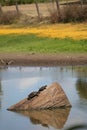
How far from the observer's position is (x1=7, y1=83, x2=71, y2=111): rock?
1423 centimetres

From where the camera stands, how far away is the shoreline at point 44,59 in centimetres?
2308

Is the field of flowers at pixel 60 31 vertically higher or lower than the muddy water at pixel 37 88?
lower

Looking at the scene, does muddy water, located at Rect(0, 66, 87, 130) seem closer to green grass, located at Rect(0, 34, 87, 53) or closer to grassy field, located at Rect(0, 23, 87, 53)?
green grass, located at Rect(0, 34, 87, 53)

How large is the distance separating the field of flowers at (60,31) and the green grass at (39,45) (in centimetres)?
118

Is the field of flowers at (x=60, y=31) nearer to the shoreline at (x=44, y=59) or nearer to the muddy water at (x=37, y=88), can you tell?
the shoreline at (x=44, y=59)

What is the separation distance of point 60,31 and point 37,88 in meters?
16.1

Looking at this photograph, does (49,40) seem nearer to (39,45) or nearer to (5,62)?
(39,45)

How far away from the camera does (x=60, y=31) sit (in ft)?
108

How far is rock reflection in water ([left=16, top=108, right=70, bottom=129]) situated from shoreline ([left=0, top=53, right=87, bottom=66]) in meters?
8.68

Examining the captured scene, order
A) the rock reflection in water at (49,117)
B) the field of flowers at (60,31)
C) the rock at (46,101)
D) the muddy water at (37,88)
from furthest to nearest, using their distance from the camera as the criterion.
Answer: the field of flowers at (60,31)
the rock at (46,101)
the rock reflection in water at (49,117)
the muddy water at (37,88)

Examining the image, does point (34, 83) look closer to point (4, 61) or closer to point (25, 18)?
point (4, 61)

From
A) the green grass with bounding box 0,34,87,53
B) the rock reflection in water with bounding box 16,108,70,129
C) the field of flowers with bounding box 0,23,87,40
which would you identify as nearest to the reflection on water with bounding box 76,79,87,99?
the rock reflection in water with bounding box 16,108,70,129

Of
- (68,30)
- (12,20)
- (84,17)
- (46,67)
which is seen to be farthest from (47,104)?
(12,20)

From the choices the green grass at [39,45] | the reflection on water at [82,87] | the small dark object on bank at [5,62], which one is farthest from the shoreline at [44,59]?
the reflection on water at [82,87]
